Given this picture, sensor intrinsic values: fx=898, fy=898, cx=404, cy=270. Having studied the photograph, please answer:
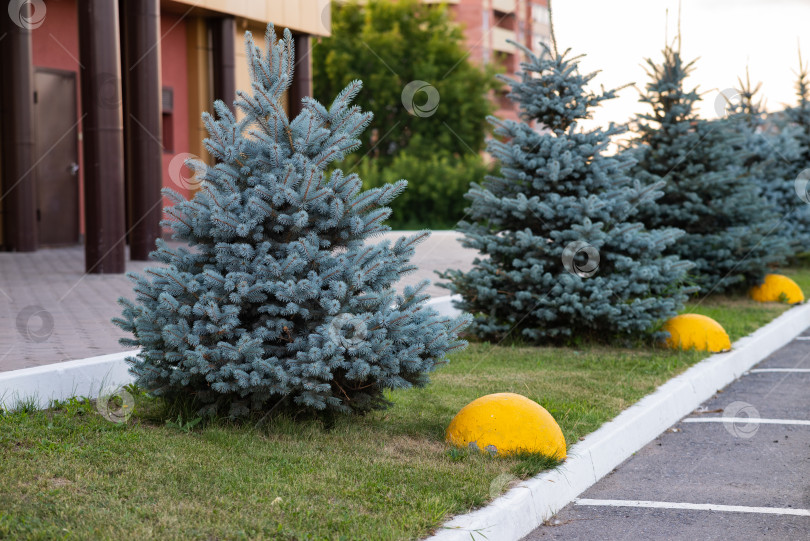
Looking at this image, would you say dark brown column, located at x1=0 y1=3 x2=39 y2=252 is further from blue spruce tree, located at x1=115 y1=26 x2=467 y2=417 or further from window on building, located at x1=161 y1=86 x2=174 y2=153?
blue spruce tree, located at x1=115 y1=26 x2=467 y2=417

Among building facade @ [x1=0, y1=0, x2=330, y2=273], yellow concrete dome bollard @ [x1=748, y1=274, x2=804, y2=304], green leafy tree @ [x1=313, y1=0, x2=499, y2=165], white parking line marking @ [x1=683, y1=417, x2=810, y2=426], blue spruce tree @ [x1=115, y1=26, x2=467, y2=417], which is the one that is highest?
green leafy tree @ [x1=313, y1=0, x2=499, y2=165]

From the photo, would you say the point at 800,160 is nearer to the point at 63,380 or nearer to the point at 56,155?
the point at 56,155

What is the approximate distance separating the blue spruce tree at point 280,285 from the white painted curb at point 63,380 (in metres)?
0.71

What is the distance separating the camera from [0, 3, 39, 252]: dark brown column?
14758 millimetres

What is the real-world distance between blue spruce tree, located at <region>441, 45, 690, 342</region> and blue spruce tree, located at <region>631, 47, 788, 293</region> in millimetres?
3053

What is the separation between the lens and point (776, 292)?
12711 millimetres

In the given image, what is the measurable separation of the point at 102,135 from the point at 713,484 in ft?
30.2

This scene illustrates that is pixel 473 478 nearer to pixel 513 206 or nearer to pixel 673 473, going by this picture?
pixel 673 473

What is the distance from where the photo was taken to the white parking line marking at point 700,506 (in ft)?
14.6

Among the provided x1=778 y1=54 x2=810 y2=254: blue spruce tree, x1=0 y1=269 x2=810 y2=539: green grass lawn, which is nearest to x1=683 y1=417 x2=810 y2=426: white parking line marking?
x1=0 y1=269 x2=810 y2=539: green grass lawn

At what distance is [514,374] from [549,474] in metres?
2.51

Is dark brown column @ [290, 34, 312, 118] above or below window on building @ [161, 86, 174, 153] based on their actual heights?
above

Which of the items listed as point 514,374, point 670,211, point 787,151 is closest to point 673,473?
point 514,374

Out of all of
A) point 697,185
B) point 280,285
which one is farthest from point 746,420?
point 697,185
